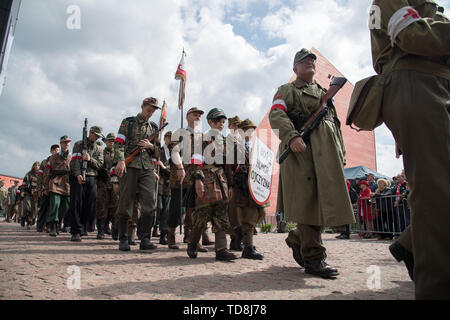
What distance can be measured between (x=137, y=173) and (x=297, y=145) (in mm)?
3059

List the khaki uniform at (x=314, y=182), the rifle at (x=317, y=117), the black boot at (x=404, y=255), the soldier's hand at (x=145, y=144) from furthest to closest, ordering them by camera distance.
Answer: the soldier's hand at (x=145, y=144)
the rifle at (x=317, y=117)
the khaki uniform at (x=314, y=182)
the black boot at (x=404, y=255)

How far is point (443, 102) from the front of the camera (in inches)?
70.2

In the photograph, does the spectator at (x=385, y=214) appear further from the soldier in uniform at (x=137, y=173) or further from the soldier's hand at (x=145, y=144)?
the soldier's hand at (x=145, y=144)

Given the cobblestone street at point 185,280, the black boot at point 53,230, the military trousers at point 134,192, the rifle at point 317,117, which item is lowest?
the cobblestone street at point 185,280

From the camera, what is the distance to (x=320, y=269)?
2.96 metres

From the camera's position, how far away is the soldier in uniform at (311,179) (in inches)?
115

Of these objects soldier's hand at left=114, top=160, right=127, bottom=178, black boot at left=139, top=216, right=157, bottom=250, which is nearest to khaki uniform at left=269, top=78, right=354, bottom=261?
black boot at left=139, top=216, right=157, bottom=250

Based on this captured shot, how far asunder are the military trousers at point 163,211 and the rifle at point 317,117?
389 centimetres

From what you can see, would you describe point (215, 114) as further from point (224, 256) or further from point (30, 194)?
point (30, 194)

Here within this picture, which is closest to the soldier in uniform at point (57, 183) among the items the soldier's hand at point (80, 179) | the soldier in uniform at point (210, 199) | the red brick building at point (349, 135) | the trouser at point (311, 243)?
the soldier's hand at point (80, 179)

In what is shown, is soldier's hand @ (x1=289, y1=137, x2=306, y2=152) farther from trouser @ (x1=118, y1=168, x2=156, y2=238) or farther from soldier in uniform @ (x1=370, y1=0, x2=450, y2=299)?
trouser @ (x1=118, y1=168, x2=156, y2=238)

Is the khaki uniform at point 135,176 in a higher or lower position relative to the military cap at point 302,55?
lower
